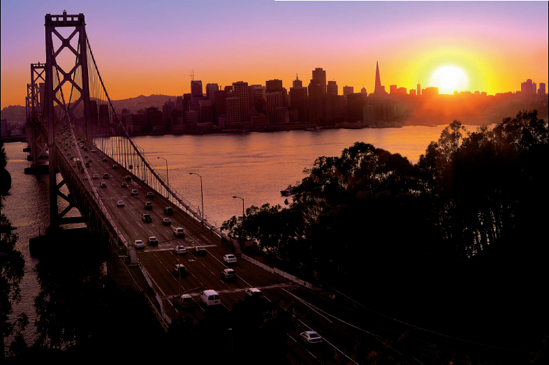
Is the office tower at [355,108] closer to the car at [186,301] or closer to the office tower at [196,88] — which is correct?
the office tower at [196,88]

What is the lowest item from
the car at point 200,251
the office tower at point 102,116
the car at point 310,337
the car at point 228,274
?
the car at point 310,337

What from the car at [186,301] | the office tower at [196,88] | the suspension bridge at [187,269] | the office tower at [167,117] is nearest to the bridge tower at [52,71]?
the suspension bridge at [187,269]

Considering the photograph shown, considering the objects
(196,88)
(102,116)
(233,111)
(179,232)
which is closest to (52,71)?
(179,232)

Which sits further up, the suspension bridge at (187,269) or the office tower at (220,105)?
the office tower at (220,105)

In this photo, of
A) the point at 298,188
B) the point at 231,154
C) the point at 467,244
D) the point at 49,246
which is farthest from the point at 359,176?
the point at 231,154

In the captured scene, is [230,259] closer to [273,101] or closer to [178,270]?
[178,270]

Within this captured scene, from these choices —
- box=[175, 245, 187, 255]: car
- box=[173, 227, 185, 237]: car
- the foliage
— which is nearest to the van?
the foliage

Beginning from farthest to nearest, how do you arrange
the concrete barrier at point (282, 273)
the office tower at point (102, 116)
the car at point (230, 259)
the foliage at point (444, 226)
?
the office tower at point (102, 116)
the car at point (230, 259)
the foliage at point (444, 226)
the concrete barrier at point (282, 273)
